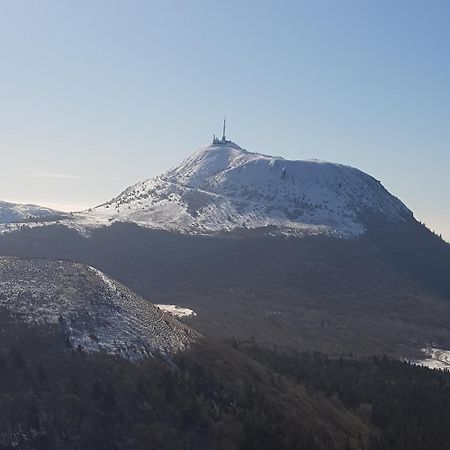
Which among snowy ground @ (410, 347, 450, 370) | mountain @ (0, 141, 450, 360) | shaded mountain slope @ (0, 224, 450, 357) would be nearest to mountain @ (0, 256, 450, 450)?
snowy ground @ (410, 347, 450, 370)

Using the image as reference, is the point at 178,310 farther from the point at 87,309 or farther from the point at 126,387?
the point at 126,387

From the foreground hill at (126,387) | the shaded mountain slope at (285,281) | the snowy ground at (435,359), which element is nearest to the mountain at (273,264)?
the shaded mountain slope at (285,281)

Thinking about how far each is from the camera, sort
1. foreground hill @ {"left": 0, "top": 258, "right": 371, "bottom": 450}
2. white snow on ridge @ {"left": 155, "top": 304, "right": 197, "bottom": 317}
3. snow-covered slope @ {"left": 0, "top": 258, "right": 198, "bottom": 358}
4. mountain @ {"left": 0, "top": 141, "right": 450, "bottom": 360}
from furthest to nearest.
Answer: mountain @ {"left": 0, "top": 141, "right": 450, "bottom": 360}, white snow on ridge @ {"left": 155, "top": 304, "right": 197, "bottom": 317}, snow-covered slope @ {"left": 0, "top": 258, "right": 198, "bottom": 358}, foreground hill @ {"left": 0, "top": 258, "right": 371, "bottom": 450}

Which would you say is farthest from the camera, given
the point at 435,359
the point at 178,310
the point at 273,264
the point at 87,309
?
the point at 273,264

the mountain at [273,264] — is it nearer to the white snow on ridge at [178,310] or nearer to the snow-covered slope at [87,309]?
the white snow on ridge at [178,310]

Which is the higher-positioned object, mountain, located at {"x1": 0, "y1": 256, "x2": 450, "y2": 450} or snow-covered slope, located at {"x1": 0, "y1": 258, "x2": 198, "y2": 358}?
snow-covered slope, located at {"x1": 0, "y1": 258, "x2": 198, "y2": 358}

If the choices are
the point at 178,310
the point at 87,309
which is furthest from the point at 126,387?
the point at 178,310

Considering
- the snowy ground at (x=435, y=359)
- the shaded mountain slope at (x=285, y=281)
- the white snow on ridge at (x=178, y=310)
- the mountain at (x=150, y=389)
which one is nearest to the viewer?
the mountain at (x=150, y=389)

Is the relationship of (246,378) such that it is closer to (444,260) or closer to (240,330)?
(240,330)

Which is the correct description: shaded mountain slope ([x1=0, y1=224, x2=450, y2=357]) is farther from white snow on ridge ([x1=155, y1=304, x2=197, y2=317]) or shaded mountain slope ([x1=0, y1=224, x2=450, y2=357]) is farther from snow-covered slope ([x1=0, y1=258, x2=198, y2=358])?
snow-covered slope ([x1=0, y1=258, x2=198, y2=358])
